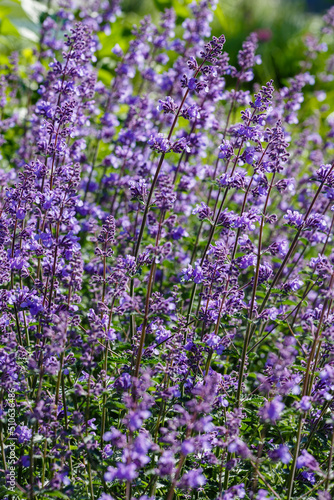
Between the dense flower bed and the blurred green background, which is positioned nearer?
the dense flower bed

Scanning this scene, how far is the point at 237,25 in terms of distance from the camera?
23.7 m

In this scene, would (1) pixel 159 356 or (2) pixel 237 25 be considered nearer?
(1) pixel 159 356

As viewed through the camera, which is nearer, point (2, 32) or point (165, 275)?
point (165, 275)

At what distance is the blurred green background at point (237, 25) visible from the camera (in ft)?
30.8

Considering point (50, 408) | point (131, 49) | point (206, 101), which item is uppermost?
point (131, 49)

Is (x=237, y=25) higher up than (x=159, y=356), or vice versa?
(x=237, y=25)

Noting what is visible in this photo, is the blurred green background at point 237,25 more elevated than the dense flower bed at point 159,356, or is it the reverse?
the blurred green background at point 237,25

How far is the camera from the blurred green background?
30.8 ft

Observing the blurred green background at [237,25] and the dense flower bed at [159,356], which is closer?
the dense flower bed at [159,356]

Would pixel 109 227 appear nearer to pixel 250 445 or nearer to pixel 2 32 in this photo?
pixel 250 445

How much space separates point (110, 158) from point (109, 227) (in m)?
2.43

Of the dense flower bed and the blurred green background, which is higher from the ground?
the blurred green background

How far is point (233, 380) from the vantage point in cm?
348

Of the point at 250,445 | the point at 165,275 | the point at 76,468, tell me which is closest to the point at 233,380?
the point at 250,445
